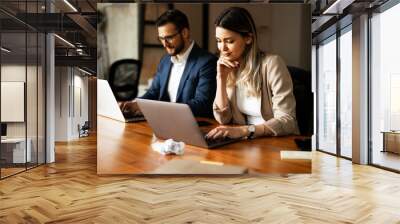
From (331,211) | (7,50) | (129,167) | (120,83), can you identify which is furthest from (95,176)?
(331,211)

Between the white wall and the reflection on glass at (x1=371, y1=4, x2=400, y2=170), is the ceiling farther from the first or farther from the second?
the white wall

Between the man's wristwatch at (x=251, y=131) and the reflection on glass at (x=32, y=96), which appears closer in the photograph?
the man's wristwatch at (x=251, y=131)

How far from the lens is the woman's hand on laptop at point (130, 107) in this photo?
5.93 m

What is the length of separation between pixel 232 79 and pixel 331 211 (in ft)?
8.08

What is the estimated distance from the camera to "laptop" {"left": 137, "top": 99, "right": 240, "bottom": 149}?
584 cm

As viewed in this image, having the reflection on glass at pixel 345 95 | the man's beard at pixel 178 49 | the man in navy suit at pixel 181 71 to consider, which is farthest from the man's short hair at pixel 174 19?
the reflection on glass at pixel 345 95

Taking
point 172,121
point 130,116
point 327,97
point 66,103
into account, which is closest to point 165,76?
point 172,121

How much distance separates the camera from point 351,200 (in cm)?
459

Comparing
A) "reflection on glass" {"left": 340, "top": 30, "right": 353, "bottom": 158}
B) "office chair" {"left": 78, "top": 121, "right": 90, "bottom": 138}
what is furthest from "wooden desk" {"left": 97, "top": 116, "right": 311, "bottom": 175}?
"office chair" {"left": 78, "top": 121, "right": 90, "bottom": 138}

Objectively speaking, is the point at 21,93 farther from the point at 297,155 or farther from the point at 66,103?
the point at 66,103

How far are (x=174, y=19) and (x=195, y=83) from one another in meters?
0.97

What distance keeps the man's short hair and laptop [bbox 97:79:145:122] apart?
1.19 meters

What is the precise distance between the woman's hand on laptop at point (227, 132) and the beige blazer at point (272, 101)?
0.09 metres

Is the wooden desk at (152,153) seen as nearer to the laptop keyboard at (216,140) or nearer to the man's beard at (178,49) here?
the laptop keyboard at (216,140)
